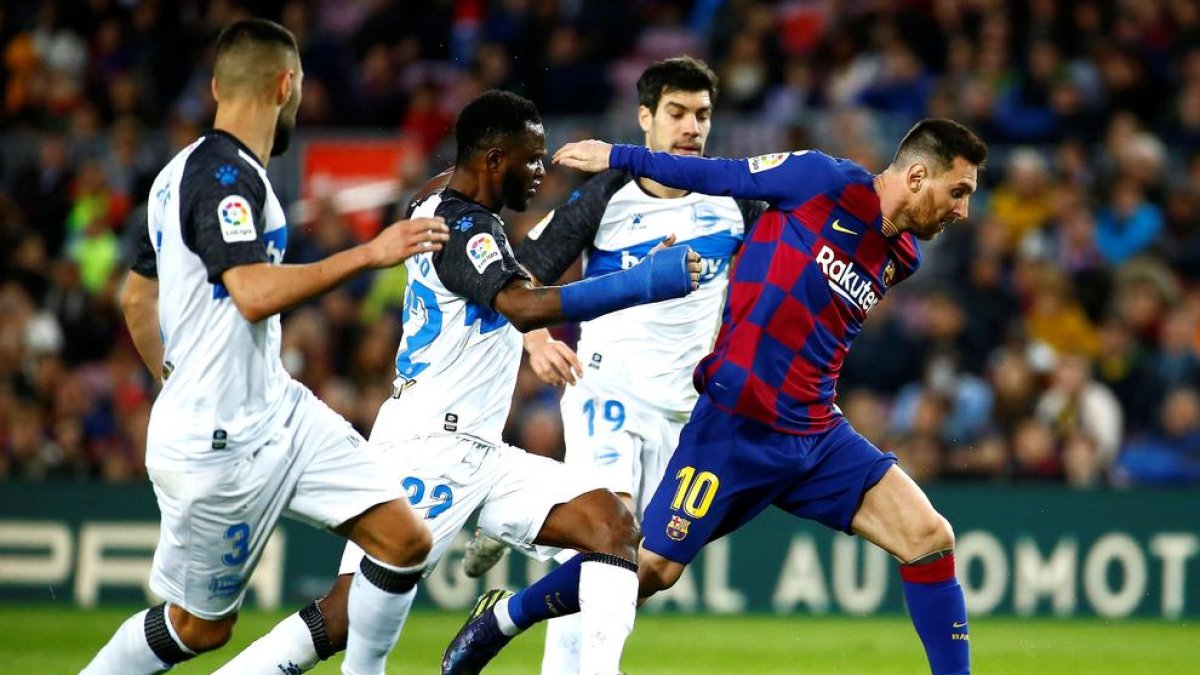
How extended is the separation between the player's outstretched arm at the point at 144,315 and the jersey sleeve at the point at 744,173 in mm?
1777

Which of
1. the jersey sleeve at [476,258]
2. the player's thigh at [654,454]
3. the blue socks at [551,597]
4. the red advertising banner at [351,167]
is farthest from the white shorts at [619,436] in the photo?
the red advertising banner at [351,167]

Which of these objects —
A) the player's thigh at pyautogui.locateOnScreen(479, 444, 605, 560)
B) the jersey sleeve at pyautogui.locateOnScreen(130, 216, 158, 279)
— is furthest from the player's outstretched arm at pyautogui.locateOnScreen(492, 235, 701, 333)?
the jersey sleeve at pyautogui.locateOnScreen(130, 216, 158, 279)

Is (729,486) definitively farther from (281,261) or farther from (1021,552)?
(1021,552)

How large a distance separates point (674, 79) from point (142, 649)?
3.56 m

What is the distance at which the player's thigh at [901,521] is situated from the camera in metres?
7.06

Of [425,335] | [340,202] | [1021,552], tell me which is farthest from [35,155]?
[425,335]

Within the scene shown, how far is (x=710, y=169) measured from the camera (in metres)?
6.91

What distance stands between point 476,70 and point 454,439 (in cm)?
987

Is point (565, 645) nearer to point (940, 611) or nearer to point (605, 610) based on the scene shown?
point (605, 610)

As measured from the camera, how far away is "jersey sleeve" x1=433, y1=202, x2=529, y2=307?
6441 mm

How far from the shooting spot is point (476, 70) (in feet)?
53.5

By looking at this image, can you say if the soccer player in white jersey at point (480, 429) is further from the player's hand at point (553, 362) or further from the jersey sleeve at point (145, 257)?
the jersey sleeve at point (145, 257)

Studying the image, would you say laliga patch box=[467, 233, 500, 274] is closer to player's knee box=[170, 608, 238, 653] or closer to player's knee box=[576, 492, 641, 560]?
player's knee box=[576, 492, 641, 560]

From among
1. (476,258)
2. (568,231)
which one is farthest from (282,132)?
(568,231)
